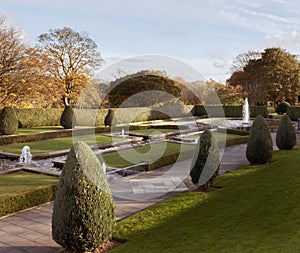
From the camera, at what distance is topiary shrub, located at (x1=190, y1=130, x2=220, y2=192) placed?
24.1 feet

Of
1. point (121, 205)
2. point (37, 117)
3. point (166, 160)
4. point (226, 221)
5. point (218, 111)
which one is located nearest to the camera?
point (226, 221)

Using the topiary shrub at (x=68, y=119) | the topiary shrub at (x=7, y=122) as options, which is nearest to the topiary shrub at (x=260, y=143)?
the topiary shrub at (x=7, y=122)

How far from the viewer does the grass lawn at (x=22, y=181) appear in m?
7.21

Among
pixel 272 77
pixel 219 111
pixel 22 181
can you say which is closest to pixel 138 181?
pixel 22 181

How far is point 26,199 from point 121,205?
1.82 m

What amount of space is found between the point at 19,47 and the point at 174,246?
22148 millimetres

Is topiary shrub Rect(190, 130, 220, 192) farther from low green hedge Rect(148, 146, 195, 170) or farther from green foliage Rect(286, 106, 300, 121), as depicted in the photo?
green foliage Rect(286, 106, 300, 121)

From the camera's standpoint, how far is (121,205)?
6.60 meters

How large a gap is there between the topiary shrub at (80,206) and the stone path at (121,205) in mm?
630

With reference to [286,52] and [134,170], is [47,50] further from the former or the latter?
[286,52]

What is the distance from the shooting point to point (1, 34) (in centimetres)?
2267

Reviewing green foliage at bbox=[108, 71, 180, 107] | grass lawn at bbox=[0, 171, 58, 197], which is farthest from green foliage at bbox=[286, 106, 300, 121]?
grass lawn at bbox=[0, 171, 58, 197]

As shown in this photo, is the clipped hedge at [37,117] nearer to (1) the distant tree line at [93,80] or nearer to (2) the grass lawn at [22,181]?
(1) the distant tree line at [93,80]

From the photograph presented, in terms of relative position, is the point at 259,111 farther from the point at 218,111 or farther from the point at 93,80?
the point at 93,80
